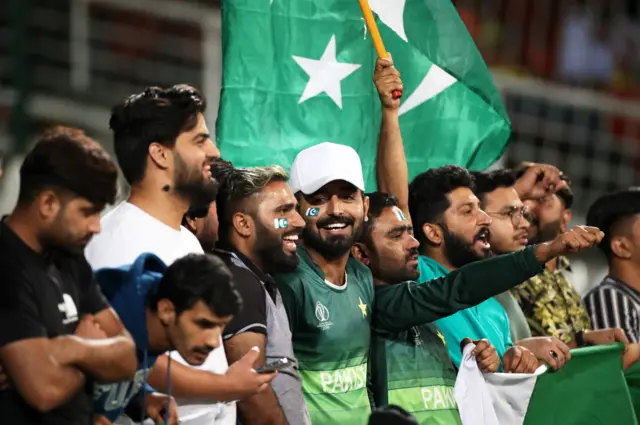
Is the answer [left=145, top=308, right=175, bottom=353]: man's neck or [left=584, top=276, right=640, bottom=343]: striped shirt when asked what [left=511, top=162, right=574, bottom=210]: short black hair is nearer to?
[left=584, top=276, right=640, bottom=343]: striped shirt

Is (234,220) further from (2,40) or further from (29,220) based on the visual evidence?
(2,40)

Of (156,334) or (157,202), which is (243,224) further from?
(156,334)

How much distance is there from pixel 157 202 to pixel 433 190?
174 centimetres

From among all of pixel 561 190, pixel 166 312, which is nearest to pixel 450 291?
pixel 166 312

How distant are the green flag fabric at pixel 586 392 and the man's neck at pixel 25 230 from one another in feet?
8.26

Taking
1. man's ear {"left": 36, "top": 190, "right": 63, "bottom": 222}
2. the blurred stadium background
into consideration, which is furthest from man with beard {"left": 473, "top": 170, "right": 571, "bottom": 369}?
the blurred stadium background

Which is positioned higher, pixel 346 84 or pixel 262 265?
pixel 346 84

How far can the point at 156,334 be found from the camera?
3.77 meters

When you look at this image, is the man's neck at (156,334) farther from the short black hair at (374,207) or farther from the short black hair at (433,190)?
the short black hair at (433,190)

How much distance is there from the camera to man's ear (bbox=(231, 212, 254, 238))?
4609 millimetres

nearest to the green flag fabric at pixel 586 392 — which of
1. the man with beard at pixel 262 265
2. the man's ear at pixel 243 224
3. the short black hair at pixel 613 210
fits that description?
the short black hair at pixel 613 210

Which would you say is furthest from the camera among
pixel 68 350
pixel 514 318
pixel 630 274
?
pixel 630 274

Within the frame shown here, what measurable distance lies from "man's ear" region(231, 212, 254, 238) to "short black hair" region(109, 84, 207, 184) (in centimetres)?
52

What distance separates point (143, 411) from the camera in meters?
3.85
